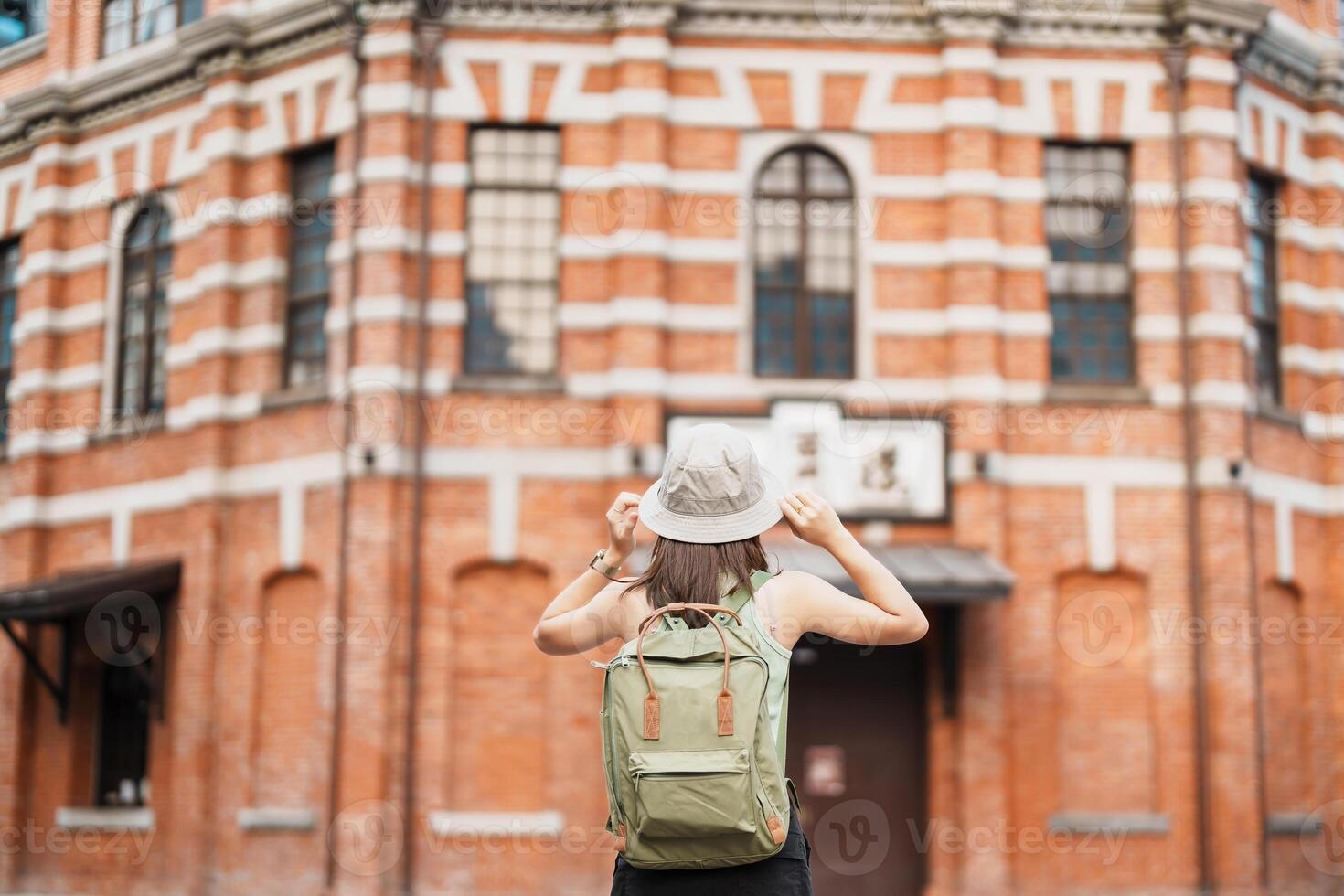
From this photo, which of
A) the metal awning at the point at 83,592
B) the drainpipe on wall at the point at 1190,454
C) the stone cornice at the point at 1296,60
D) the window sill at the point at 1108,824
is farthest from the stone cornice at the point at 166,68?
the window sill at the point at 1108,824

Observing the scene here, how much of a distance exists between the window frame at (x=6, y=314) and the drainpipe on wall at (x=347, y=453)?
6.48 m

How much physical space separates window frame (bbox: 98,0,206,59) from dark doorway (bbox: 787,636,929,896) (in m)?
10.4

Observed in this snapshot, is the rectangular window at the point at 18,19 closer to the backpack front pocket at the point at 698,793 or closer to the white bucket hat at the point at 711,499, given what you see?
the white bucket hat at the point at 711,499

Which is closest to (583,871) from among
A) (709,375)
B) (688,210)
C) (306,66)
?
(709,375)

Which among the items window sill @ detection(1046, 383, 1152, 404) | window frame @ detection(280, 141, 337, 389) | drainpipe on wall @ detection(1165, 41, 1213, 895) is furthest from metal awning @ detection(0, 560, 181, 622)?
drainpipe on wall @ detection(1165, 41, 1213, 895)

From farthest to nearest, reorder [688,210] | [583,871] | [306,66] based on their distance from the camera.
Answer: [306,66]
[688,210]
[583,871]

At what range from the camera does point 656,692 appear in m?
3.75

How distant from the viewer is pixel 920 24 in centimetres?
1753

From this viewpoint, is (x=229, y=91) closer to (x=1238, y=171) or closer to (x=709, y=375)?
(x=709, y=375)

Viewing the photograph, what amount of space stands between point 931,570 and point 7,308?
521 inches

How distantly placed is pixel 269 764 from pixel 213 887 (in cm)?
147

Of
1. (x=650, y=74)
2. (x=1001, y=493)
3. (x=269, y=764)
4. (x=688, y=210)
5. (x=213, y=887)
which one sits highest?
(x=650, y=74)

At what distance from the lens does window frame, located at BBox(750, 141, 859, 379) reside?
56.8 ft

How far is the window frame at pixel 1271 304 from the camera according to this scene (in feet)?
61.5
